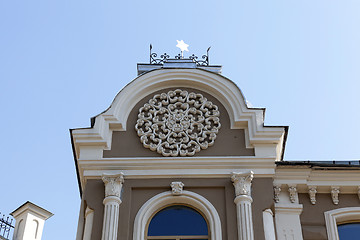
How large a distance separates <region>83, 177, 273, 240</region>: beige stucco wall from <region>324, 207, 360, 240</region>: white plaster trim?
142 centimetres

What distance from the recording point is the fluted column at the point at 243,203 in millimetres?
15273

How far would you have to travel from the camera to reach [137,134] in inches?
677

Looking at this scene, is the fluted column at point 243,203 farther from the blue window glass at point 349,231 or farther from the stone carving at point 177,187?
the blue window glass at point 349,231

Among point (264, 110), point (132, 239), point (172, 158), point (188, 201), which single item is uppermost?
point (264, 110)

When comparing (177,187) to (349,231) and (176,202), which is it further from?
(349,231)

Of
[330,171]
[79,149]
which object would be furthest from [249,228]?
[79,149]

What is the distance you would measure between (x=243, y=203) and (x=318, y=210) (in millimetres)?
1910

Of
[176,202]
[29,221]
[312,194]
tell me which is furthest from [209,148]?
[29,221]

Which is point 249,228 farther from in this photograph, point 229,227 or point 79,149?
point 79,149

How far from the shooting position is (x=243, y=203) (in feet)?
51.6

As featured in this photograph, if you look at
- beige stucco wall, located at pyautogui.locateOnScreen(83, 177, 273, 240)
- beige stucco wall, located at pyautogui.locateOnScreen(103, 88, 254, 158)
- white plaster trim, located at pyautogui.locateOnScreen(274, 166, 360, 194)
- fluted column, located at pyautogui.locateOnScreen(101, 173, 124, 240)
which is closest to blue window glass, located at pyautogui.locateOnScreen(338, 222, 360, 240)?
white plaster trim, located at pyautogui.locateOnScreen(274, 166, 360, 194)

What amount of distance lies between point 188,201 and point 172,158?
1107 millimetres

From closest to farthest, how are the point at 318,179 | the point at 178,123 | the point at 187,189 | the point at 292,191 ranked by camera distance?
the point at 187,189, the point at 292,191, the point at 318,179, the point at 178,123

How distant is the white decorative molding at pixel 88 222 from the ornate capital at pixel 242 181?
3.22 metres
